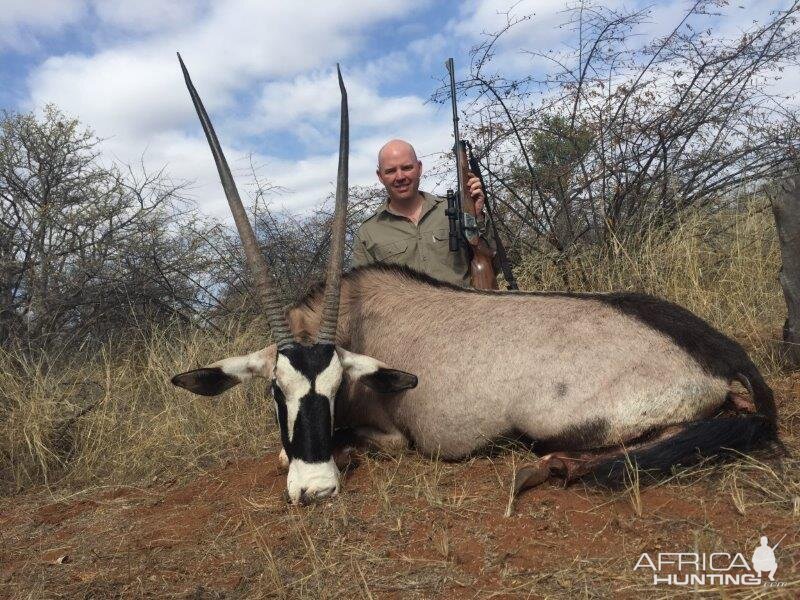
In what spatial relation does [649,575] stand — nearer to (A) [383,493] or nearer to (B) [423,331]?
(A) [383,493]

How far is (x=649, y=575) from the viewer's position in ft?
6.46

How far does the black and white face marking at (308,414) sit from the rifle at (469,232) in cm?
202

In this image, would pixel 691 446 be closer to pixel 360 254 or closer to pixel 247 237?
pixel 247 237

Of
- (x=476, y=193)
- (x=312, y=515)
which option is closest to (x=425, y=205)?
(x=476, y=193)

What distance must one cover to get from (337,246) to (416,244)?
2.08 meters

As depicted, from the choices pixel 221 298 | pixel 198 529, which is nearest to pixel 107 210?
pixel 221 298

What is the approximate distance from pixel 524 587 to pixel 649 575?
0.38 m

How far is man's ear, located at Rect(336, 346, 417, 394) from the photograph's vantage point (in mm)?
3299

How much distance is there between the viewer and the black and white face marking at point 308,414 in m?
2.97

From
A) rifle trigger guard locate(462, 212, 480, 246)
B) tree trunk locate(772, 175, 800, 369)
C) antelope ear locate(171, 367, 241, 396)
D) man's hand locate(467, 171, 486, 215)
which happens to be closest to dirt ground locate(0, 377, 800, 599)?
antelope ear locate(171, 367, 241, 396)

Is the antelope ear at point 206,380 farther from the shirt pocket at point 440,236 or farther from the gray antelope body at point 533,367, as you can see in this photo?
the shirt pocket at point 440,236

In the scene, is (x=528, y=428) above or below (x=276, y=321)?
below

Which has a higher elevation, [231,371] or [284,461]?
[231,371]

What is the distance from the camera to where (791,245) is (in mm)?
4016
